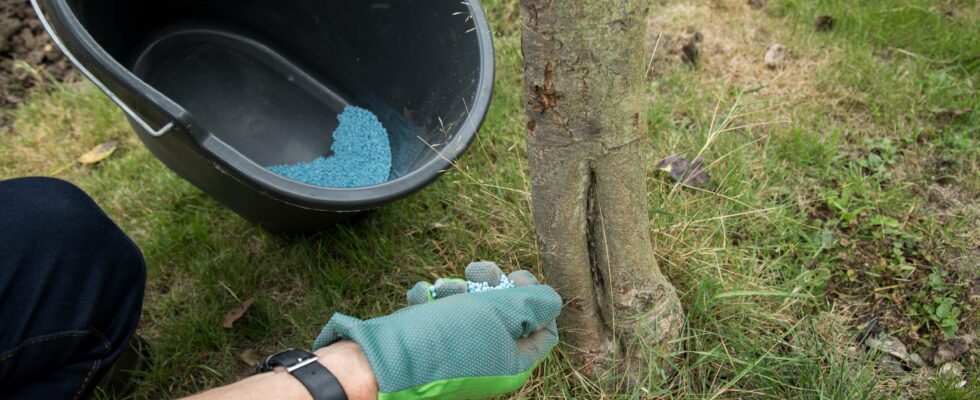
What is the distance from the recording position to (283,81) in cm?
219

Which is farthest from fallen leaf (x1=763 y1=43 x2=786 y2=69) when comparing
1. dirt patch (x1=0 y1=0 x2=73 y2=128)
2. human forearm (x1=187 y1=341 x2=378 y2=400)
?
dirt patch (x1=0 y1=0 x2=73 y2=128)

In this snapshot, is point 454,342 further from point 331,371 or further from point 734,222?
point 734,222

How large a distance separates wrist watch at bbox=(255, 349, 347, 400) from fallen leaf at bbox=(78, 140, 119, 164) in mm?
1344

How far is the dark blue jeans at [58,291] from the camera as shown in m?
1.15

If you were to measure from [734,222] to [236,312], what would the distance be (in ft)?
3.96

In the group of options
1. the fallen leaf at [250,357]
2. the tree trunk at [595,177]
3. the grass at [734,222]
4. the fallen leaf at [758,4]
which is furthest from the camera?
the fallen leaf at [758,4]

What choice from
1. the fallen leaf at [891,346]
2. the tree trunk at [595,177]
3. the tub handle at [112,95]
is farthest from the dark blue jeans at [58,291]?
the fallen leaf at [891,346]

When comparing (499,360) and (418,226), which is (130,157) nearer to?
(418,226)

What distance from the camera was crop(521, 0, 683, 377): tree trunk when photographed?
39.6 inches

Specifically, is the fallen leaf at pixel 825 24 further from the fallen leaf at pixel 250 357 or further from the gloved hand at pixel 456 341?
the fallen leaf at pixel 250 357

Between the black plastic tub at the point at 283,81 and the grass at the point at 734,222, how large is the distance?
19 centimetres

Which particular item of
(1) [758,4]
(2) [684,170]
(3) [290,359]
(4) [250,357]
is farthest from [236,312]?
(1) [758,4]

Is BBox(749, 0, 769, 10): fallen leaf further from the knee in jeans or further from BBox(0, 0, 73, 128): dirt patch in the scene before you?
BBox(0, 0, 73, 128): dirt patch

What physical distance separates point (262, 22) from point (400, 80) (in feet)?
1.86
